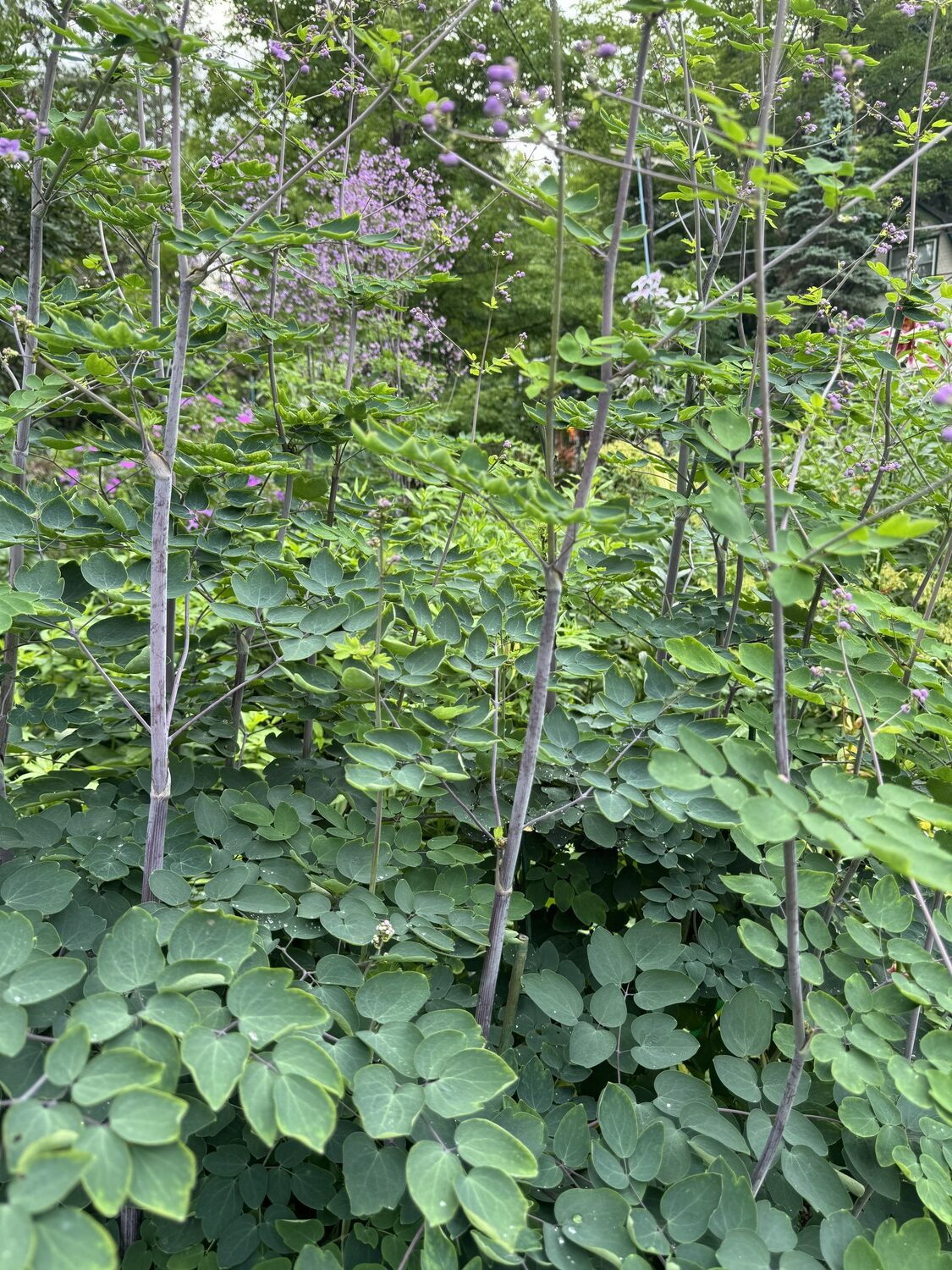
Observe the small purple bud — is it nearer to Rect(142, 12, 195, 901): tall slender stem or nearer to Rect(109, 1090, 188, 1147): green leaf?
Rect(142, 12, 195, 901): tall slender stem

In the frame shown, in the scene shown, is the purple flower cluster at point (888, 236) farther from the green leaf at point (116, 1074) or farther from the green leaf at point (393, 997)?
the green leaf at point (116, 1074)

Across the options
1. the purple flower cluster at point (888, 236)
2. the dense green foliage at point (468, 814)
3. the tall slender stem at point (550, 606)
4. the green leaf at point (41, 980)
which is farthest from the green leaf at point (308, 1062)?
the purple flower cluster at point (888, 236)

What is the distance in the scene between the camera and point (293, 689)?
5.27ft

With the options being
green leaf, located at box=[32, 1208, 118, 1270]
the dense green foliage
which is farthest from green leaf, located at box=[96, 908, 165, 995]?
green leaf, located at box=[32, 1208, 118, 1270]

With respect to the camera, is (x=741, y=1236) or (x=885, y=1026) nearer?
(x=741, y=1236)

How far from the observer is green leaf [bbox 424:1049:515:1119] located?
783mm

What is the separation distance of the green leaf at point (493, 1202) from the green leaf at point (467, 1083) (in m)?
0.05

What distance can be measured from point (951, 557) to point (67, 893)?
5.01 ft

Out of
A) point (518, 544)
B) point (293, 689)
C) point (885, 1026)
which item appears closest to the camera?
point (885, 1026)

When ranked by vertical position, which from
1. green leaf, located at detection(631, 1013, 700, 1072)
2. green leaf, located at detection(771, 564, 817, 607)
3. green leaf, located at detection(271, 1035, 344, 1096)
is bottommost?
green leaf, located at detection(631, 1013, 700, 1072)

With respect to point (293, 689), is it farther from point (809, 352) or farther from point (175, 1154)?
point (809, 352)

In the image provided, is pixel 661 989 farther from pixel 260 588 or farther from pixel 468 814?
pixel 260 588

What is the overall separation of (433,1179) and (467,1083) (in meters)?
0.09

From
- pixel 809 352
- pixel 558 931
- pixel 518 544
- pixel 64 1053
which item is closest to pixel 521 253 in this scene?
pixel 518 544
